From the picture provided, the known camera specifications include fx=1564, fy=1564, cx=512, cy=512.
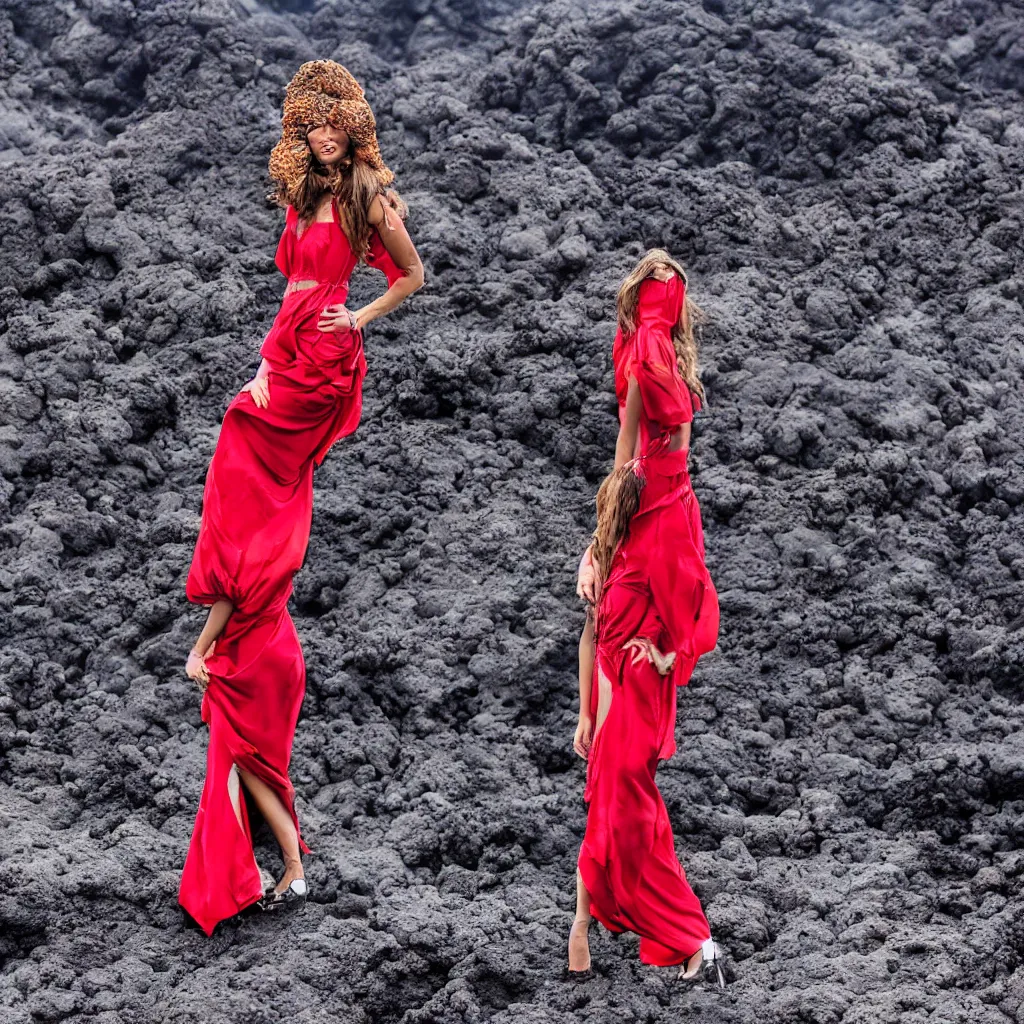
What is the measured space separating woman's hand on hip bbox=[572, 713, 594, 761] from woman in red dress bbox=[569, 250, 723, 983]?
0.06 m

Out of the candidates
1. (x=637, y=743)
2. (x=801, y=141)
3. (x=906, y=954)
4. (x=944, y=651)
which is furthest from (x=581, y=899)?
(x=801, y=141)

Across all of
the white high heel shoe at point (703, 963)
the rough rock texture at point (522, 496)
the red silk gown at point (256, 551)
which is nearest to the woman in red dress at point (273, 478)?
the red silk gown at point (256, 551)

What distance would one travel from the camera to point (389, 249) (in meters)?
5.65

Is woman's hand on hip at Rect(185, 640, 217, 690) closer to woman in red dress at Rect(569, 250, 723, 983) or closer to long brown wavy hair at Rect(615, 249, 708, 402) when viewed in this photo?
woman in red dress at Rect(569, 250, 723, 983)

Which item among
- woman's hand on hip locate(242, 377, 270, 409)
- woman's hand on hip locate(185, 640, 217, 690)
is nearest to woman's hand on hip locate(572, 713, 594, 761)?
woman's hand on hip locate(185, 640, 217, 690)

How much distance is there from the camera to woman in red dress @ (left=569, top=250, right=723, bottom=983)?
5.21 metres

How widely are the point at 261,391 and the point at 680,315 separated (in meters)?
1.50

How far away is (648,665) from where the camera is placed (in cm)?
524

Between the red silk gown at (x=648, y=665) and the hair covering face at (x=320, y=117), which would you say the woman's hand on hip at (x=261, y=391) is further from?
the red silk gown at (x=648, y=665)

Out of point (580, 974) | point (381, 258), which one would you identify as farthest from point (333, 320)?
point (580, 974)

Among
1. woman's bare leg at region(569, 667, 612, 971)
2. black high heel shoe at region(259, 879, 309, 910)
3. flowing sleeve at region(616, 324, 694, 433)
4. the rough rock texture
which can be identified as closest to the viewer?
flowing sleeve at region(616, 324, 694, 433)

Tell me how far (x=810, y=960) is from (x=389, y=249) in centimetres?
292

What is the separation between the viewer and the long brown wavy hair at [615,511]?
5.29 m

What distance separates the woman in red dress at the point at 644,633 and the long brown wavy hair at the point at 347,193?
0.99 metres
